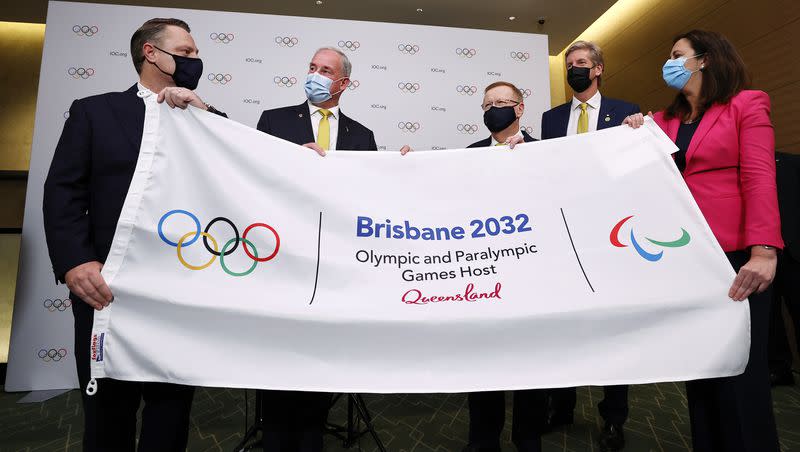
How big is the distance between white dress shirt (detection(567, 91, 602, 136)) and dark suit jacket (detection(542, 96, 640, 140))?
22 millimetres

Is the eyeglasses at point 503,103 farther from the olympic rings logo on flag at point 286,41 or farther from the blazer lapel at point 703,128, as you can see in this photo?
the olympic rings logo on flag at point 286,41

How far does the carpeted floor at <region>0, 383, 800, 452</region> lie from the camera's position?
7.19 feet

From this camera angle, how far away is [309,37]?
12.1 feet

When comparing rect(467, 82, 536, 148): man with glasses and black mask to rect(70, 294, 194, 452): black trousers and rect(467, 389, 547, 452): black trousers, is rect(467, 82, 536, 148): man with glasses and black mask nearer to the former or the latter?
rect(467, 389, 547, 452): black trousers

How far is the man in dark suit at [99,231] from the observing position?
1227mm

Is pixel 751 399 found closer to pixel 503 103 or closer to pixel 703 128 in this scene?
pixel 703 128

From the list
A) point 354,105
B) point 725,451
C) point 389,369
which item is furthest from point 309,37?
point 725,451

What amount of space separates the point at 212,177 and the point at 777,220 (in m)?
1.86

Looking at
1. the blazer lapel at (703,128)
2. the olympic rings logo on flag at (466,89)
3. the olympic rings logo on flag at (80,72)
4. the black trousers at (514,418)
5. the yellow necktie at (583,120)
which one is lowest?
the black trousers at (514,418)

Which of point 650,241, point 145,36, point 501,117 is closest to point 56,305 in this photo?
point 145,36

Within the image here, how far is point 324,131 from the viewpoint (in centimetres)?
198

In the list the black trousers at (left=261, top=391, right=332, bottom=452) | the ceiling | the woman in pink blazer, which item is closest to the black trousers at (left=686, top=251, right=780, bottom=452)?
the woman in pink blazer

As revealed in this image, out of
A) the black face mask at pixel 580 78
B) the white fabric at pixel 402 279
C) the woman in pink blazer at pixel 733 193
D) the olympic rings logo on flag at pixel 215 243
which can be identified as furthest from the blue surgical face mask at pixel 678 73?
the olympic rings logo on flag at pixel 215 243

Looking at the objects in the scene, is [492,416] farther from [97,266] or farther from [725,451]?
[97,266]
